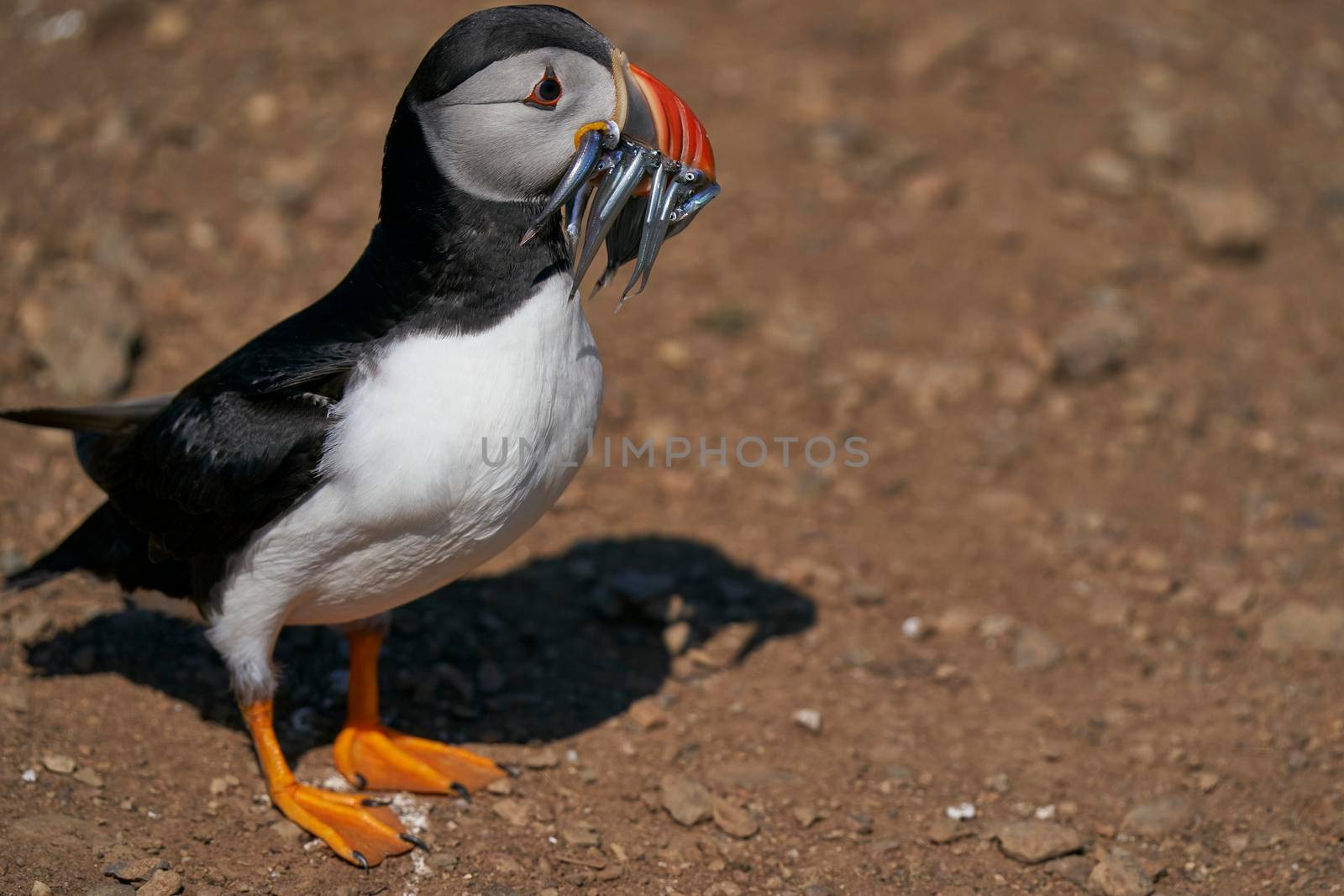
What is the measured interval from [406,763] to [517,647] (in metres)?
0.93

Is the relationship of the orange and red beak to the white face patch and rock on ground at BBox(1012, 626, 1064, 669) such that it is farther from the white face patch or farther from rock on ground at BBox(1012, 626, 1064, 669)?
rock on ground at BBox(1012, 626, 1064, 669)

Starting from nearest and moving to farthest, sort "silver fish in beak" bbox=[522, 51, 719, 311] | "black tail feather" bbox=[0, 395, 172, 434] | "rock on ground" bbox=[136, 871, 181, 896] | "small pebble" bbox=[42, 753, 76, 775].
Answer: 1. "silver fish in beak" bbox=[522, 51, 719, 311]
2. "rock on ground" bbox=[136, 871, 181, 896]
3. "small pebble" bbox=[42, 753, 76, 775]
4. "black tail feather" bbox=[0, 395, 172, 434]

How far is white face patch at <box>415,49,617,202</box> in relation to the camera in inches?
144

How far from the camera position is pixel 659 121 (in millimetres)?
3779

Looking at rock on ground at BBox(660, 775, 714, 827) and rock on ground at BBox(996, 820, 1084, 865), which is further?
rock on ground at BBox(660, 775, 714, 827)

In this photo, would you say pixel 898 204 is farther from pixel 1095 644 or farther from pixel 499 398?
pixel 499 398

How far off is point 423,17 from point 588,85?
568 centimetres

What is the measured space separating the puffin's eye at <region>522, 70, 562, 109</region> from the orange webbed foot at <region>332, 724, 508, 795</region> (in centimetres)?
231

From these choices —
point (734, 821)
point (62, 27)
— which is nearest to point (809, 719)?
point (734, 821)

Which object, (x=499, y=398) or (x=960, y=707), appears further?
(x=960, y=707)

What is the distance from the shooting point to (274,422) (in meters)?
3.93

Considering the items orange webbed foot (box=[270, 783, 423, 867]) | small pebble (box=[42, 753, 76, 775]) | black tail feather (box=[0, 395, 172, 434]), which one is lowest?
orange webbed foot (box=[270, 783, 423, 867])

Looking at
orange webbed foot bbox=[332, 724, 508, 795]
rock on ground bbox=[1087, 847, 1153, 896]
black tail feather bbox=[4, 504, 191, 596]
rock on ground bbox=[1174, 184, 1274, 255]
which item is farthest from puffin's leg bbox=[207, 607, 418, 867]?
rock on ground bbox=[1174, 184, 1274, 255]

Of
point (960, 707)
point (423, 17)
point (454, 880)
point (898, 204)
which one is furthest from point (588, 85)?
point (423, 17)
